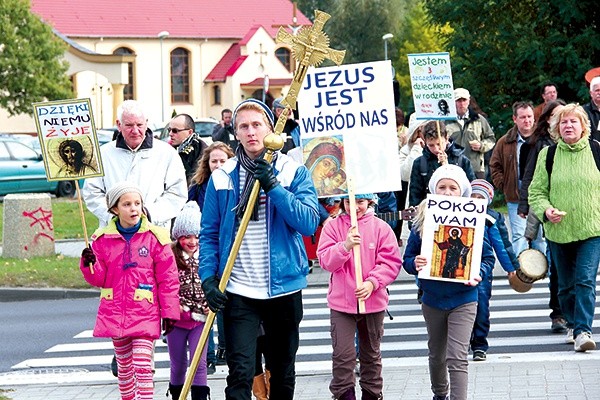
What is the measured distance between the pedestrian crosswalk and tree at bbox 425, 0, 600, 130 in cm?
1256

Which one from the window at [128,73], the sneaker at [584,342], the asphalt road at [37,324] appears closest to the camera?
the sneaker at [584,342]

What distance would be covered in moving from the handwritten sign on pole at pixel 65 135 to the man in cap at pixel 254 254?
102 inches

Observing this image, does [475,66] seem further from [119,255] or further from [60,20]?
[60,20]

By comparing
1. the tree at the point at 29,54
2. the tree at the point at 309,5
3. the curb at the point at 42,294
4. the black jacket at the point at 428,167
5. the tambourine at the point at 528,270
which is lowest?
the curb at the point at 42,294

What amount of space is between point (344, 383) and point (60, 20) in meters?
73.6

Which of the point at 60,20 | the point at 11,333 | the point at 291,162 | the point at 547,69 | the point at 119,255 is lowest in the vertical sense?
the point at 11,333

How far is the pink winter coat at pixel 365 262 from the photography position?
811 centimetres

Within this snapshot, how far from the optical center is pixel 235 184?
7180mm

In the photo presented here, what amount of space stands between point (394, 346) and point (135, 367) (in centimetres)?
378

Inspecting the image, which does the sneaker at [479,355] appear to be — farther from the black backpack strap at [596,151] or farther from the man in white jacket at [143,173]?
the man in white jacket at [143,173]

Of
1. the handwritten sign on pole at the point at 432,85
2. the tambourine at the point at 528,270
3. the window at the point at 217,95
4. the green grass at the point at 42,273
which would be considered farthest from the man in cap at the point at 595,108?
the window at the point at 217,95

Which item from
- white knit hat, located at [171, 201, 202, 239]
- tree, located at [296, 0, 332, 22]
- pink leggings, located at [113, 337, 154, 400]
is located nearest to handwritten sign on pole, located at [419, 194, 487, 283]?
white knit hat, located at [171, 201, 202, 239]

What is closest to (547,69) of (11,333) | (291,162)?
(11,333)

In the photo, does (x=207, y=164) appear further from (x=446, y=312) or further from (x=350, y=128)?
(x=446, y=312)
